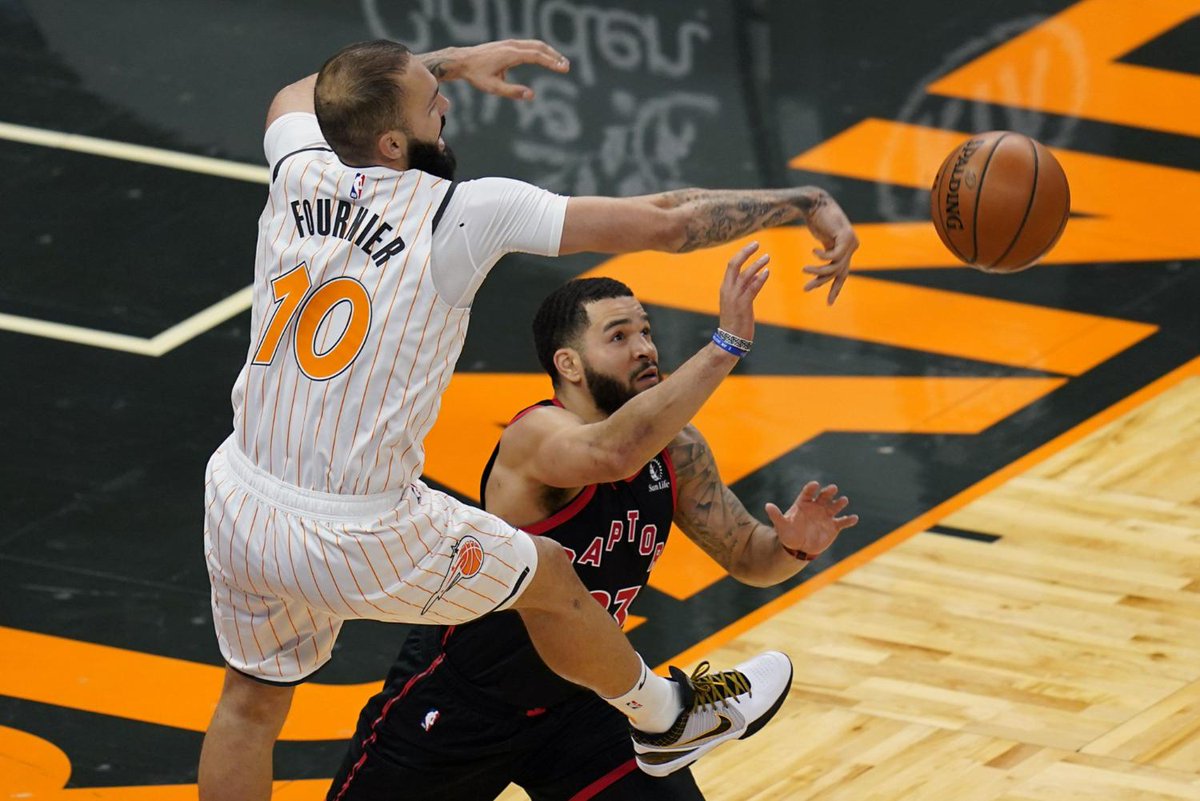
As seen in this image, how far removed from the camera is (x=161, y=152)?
40.8 ft

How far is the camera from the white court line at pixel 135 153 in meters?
12.2

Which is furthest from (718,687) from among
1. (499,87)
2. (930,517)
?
(930,517)

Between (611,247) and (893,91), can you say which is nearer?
(611,247)

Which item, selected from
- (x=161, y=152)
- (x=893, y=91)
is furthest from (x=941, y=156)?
(x=161, y=152)

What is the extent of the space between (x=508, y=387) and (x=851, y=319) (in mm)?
1678

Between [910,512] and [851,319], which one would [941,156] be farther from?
[910,512]

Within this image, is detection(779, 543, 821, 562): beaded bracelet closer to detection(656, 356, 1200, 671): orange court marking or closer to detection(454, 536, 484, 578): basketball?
detection(454, 536, 484, 578): basketball

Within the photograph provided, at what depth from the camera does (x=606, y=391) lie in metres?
6.46

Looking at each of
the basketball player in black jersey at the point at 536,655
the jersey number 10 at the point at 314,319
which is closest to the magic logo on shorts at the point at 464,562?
the basketball player in black jersey at the point at 536,655

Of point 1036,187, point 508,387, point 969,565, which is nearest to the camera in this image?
point 1036,187

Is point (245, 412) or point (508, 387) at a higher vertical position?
point (245, 412)

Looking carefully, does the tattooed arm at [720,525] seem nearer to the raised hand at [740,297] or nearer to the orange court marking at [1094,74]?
the raised hand at [740,297]

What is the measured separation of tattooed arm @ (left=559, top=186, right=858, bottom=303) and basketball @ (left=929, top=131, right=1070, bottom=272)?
53.9 inches

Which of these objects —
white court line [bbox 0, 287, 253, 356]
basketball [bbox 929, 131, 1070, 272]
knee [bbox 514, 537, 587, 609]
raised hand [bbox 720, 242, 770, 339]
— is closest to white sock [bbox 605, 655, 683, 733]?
knee [bbox 514, 537, 587, 609]
